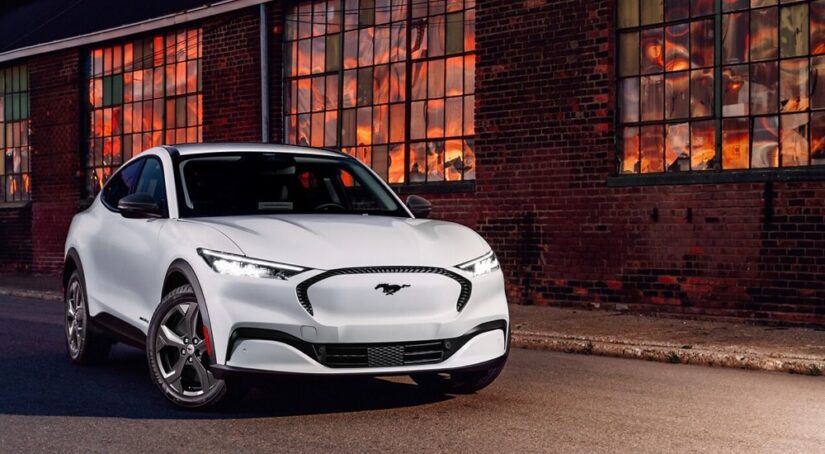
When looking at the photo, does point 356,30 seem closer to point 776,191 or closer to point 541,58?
point 541,58

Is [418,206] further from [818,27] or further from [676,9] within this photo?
[676,9]

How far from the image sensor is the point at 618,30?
13.3m

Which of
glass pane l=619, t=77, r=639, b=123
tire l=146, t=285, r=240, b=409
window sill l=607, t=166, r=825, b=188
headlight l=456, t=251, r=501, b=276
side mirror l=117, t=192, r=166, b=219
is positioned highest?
glass pane l=619, t=77, r=639, b=123

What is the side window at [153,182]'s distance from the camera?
763cm

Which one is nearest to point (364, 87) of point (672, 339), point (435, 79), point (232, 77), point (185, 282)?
point (435, 79)

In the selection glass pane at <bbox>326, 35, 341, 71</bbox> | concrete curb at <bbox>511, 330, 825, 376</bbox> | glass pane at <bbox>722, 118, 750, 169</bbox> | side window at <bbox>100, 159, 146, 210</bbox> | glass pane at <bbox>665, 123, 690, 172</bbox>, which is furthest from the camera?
glass pane at <bbox>326, 35, 341, 71</bbox>

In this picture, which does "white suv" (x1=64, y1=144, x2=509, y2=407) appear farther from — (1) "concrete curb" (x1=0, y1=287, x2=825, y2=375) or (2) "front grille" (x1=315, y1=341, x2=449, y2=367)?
(1) "concrete curb" (x1=0, y1=287, x2=825, y2=375)

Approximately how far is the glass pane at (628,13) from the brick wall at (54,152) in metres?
12.1

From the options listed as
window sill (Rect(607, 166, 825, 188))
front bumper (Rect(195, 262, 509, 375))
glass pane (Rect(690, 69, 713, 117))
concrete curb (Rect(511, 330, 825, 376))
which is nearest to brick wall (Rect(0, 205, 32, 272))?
window sill (Rect(607, 166, 825, 188))

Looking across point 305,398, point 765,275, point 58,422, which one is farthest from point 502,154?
point 58,422

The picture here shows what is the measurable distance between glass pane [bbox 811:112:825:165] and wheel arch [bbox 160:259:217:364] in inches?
289

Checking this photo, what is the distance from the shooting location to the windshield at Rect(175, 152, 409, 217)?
7.32 m

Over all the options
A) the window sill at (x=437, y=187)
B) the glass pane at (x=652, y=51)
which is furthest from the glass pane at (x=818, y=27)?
the window sill at (x=437, y=187)

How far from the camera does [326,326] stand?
6.10m
